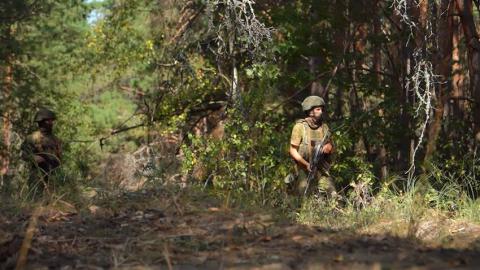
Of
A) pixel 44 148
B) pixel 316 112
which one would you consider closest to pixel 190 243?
pixel 316 112

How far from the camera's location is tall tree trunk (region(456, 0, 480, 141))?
37.6ft

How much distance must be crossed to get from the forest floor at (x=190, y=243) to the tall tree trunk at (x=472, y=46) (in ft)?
20.5

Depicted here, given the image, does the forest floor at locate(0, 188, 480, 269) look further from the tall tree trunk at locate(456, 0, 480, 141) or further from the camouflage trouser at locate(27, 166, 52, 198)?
the tall tree trunk at locate(456, 0, 480, 141)

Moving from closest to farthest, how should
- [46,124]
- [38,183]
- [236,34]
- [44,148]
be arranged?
[38,183], [44,148], [46,124], [236,34]

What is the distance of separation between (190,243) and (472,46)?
25.0 ft

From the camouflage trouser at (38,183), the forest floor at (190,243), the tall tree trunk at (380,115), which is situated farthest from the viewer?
the tall tree trunk at (380,115)

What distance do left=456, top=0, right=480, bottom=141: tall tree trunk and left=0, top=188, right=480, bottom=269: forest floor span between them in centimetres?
625

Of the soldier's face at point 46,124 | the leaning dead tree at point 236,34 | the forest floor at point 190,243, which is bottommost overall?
the forest floor at point 190,243

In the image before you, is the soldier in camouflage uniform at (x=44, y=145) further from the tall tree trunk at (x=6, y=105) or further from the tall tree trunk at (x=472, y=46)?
the tall tree trunk at (x=6, y=105)

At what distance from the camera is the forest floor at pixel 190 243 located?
4723 mm

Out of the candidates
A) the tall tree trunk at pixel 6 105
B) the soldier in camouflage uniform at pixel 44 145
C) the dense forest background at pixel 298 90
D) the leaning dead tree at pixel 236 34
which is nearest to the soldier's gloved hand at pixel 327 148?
the dense forest background at pixel 298 90

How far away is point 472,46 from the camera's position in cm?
1145

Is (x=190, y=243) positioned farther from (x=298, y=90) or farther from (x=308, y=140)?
(x=298, y=90)

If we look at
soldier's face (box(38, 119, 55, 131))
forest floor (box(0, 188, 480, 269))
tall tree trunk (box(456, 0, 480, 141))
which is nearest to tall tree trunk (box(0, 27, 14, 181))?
soldier's face (box(38, 119, 55, 131))
